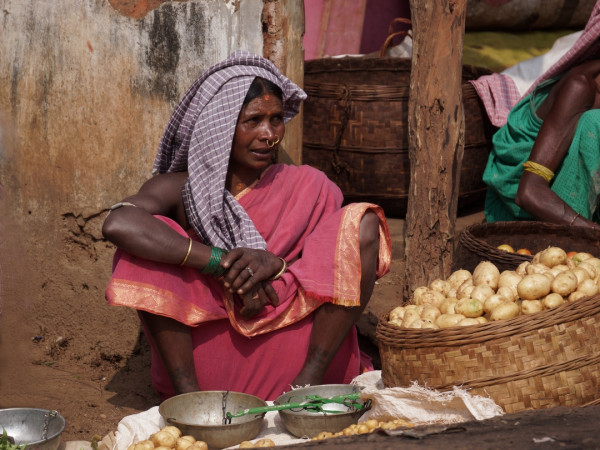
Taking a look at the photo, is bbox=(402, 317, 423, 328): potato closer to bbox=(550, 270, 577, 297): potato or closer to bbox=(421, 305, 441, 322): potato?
bbox=(421, 305, 441, 322): potato

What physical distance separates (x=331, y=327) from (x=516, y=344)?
0.99 metres

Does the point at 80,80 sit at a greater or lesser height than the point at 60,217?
greater

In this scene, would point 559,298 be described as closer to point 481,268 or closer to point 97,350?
point 481,268

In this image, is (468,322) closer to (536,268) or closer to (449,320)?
(449,320)

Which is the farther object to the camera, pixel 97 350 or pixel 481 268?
pixel 97 350

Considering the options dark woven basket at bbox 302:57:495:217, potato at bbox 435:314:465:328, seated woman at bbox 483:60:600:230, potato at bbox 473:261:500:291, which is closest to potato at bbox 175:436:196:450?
potato at bbox 435:314:465:328

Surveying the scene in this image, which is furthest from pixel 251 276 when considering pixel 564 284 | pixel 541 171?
pixel 541 171

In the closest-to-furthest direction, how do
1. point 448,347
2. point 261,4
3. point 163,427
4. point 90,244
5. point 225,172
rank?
point 448,347 < point 163,427 < point 225,172 < point 261,4 < point 90,244

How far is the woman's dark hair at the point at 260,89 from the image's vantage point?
3783mm

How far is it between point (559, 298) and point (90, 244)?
2.64 meters

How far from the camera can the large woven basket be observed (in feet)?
9.61

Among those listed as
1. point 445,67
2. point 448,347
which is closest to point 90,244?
point 445,67

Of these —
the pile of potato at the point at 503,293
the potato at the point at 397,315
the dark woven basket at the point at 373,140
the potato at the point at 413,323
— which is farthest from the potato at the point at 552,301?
the dark woven basket at the point at 373,140

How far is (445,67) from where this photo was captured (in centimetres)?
465
